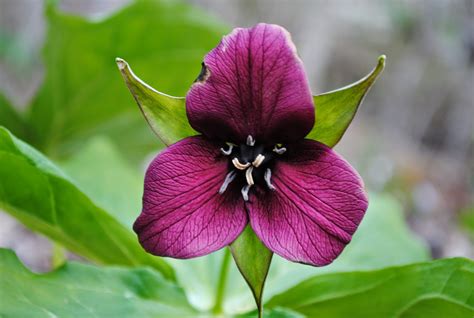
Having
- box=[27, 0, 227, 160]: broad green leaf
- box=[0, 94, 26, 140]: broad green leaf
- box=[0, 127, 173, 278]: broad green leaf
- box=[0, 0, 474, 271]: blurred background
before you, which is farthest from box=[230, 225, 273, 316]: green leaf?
box=[0, 0, 474, 271]: blurred background

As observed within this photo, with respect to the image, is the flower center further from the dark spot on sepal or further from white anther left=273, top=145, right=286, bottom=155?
the dark spot on sepal

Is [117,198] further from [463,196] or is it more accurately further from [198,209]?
[463,196]

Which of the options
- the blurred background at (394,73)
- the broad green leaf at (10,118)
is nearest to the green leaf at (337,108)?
the broad green leaf at (10,118)

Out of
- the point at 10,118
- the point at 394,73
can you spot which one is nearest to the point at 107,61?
the point at 10,118

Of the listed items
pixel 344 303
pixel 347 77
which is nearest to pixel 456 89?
pixel 347 77

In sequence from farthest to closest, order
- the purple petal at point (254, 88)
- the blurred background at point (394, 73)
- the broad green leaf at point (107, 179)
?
the blurred background at point (394, 73) → the broad green leaf at point (107, 179) → the purple petal at point (254, 88)

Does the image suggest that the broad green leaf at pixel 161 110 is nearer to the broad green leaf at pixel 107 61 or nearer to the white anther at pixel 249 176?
the white anther at pixel 249 176

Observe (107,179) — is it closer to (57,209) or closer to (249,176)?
(57,209)

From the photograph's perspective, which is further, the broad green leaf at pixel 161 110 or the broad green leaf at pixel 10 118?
the broad green leaf at pixel 10 118
